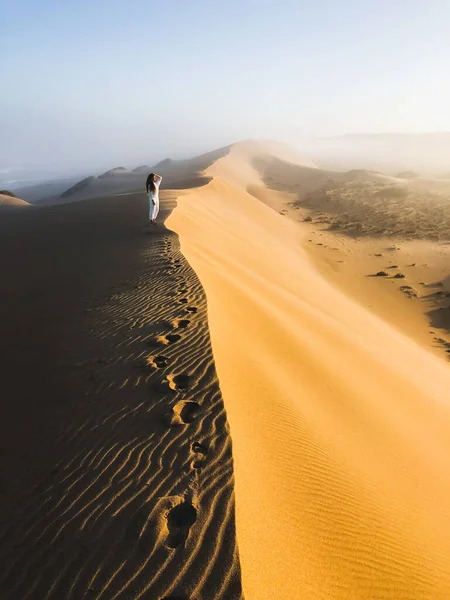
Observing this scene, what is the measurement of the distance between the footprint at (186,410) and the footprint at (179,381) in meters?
0.31

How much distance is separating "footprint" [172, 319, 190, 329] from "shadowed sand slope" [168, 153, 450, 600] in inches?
18.0

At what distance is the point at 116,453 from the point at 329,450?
2246mm

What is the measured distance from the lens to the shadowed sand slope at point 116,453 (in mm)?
2429

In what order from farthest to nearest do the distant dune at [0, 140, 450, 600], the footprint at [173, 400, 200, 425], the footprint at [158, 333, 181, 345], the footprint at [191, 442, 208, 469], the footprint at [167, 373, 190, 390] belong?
the footprint at [158, 333, 181, 345] < the footprint at [167, 373, 190, 390] < the footprint at [173, 400, 200, 425] < the footprint at [191, 442, 208, 469] < the distant dune at [0, 140, 450, 600]

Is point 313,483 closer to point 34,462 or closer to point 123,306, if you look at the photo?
point 34,462

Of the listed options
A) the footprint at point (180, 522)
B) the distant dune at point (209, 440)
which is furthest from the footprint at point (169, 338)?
the footprint at point (180, 522)

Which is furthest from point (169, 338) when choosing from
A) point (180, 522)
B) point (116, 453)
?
point (180, 522)

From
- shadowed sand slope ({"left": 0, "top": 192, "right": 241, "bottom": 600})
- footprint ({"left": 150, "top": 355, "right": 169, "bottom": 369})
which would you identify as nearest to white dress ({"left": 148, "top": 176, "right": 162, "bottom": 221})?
shadowed sand slope ({"left": 0, "top": 192, "right": 241, "bottom": 600})

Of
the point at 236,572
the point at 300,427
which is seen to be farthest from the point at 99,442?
the point at 300,427

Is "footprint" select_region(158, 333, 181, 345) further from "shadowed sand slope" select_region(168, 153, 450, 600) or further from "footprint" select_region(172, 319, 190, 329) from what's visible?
"shadowed sand slope" select_region(168, 153, 450, 600)

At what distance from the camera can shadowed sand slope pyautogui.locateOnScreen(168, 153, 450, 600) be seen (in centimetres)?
277

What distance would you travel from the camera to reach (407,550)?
10.5 ft

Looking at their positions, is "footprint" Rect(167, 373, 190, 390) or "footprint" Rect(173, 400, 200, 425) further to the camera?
"footprint" Rect(167, 373, 190, 390)

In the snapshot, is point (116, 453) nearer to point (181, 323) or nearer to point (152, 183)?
point (181, 323)
